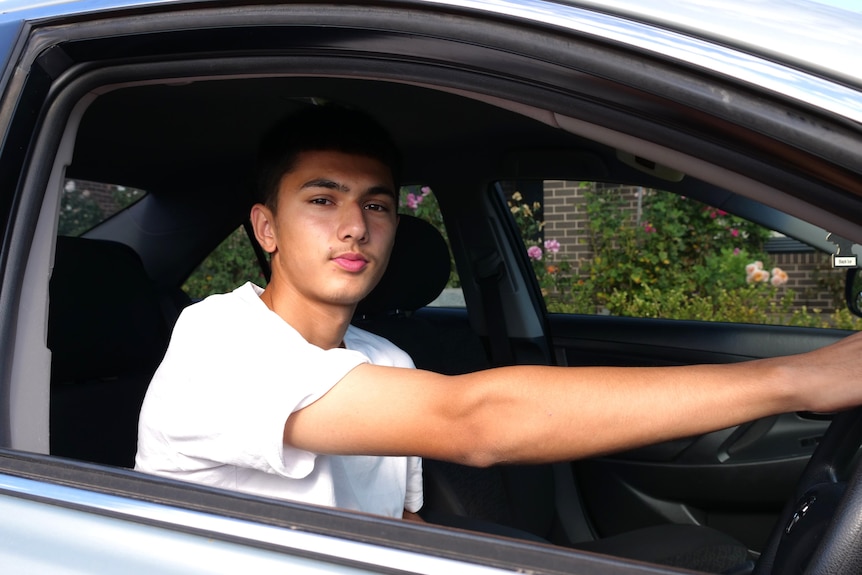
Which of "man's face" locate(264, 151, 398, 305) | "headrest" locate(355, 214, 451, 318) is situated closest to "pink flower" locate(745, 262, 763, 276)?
"headrest" locate(355, 214, 451, 318)

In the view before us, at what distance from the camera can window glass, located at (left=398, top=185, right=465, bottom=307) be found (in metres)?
3.56

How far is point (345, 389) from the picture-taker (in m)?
1.30

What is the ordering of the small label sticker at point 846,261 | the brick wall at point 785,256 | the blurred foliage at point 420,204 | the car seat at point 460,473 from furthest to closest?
1. the brick wall at point 785,256
2. the blurred foliage at point 420,204
3. the car seat at point 460,473
4. the small label sticker at point 846,261

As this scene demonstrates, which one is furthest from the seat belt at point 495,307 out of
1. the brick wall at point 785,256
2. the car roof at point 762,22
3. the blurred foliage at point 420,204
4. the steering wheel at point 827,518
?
the brick wall at point 785,256

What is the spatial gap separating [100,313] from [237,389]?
1320mm

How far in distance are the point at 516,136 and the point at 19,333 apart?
178 cm

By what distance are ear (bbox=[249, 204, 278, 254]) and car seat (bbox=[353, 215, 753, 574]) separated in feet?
2.60

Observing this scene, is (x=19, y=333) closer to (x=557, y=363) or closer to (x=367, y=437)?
(x=367, y=437)

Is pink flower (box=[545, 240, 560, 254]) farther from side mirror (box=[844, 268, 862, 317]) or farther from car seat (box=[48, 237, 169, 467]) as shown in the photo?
car seat (box=[48, 237, 169, 467])

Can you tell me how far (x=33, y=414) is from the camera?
56.2 inches

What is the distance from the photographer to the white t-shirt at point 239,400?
1311 mm

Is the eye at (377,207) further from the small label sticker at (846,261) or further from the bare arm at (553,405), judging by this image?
the small label sticker at (846,261)

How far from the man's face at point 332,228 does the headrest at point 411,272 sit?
2.83ft

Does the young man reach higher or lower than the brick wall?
lower
